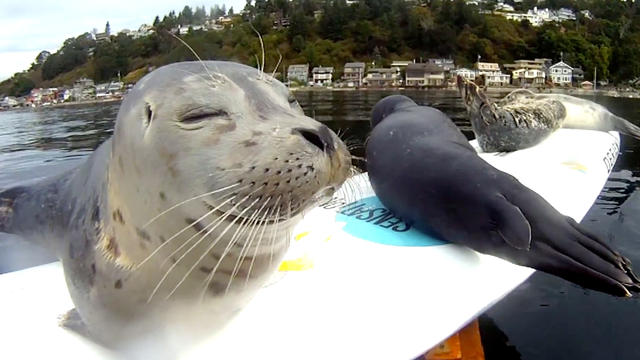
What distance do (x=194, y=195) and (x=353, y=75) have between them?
285 ft

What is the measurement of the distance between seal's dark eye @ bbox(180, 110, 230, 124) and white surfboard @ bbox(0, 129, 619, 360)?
604mm

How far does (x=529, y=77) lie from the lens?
90.2m

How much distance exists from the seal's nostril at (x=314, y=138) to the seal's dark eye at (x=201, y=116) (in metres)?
0.26

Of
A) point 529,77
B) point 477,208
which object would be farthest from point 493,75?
point 477,208

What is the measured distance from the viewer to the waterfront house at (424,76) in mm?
83750

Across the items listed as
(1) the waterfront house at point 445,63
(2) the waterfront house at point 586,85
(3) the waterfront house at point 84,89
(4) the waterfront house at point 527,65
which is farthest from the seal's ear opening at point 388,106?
(4) the waterfront house at point 527,65

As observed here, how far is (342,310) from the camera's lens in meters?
2.84

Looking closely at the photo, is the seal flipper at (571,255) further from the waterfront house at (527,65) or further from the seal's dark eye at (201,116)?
the waterfront house at (527,65)

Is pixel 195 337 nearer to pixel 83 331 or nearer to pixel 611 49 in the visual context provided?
pixel 83 331

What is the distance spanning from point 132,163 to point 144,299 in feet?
1.72

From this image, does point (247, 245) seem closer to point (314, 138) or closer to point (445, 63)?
point (314, 138)

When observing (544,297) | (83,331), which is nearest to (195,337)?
(83,331)

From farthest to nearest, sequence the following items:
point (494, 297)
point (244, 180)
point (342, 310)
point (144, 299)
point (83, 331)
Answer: point (494, 297)
point (342, 310)
point (83, 331)
point (144, 299)
point (244, 180)

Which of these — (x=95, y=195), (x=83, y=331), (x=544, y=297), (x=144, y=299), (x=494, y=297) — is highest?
(x=95, y=195)
